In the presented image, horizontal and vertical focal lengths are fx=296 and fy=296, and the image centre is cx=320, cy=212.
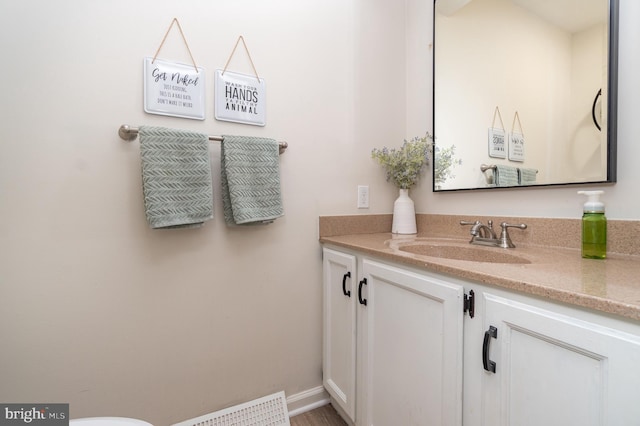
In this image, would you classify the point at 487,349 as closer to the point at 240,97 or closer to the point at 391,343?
the point at 391,343

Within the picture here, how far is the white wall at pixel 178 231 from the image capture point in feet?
3.20

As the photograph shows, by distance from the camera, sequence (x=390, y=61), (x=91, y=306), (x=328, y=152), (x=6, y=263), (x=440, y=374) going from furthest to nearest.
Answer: (x=390, y=61)
(x=328, y=152)
(x=91, y=306)
(x=6, y=263)
(x=440, y=374)

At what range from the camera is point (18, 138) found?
963mm

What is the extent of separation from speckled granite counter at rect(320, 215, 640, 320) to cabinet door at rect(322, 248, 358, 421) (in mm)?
210

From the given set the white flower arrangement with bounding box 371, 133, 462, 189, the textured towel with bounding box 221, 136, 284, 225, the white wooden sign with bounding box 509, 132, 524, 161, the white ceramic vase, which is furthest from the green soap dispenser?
the textured towel with bounding box 221, 136, 284, 225

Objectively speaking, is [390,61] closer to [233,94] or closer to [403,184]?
[403,184]

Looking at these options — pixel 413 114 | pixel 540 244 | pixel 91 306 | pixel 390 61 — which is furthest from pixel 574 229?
pixel 91 306

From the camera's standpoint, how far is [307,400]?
4.78 feet

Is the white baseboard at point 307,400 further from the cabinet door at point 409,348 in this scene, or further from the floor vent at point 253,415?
the cabinet door at point 409,348

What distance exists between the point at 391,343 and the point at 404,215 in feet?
2.32

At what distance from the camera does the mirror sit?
3.21 feet

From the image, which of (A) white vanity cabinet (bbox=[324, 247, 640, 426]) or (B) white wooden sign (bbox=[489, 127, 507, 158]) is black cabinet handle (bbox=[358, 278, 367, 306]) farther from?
(B) white wooden sign (bbox=[489, 127, 507, 158])

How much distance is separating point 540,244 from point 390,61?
3.92ft

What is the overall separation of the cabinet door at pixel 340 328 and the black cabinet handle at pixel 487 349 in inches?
21.9
